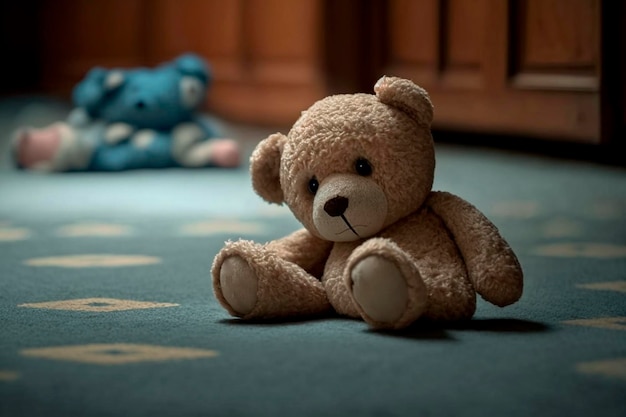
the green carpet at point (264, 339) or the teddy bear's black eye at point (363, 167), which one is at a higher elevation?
the teddy bear's black eye at point (363, 167)

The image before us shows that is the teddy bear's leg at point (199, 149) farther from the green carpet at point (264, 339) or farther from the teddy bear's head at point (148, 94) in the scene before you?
the green carpet at point (264, 339)

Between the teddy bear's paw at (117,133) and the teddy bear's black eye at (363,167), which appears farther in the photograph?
the teddy bear's paw at (117,133)

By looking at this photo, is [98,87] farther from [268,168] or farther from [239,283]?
[239,283]

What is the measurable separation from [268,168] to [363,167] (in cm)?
14

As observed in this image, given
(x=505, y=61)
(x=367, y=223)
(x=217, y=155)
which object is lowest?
(x=217, y=155)

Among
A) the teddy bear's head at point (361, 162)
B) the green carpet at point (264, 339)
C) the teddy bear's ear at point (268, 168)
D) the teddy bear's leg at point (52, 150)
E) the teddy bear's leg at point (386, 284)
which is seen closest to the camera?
the green carpet at point (264, 339)

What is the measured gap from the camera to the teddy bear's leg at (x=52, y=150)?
266 cm

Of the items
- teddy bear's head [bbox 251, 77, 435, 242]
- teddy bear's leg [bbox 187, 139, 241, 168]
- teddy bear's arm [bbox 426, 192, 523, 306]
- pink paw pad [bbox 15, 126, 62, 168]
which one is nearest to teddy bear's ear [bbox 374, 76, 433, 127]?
teddy bear's head [bbox 251, 77, 435, 242]

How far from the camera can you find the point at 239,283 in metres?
1.11

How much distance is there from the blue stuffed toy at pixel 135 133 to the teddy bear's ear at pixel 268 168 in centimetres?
146

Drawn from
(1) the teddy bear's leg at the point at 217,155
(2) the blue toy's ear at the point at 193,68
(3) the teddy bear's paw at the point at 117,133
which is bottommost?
(1) the teddy bear's leg at the point at 217,155

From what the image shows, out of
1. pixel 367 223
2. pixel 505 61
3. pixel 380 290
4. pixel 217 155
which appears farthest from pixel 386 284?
pixel 217 155

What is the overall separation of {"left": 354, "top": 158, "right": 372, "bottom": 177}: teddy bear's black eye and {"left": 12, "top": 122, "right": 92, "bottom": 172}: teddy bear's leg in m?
1.65

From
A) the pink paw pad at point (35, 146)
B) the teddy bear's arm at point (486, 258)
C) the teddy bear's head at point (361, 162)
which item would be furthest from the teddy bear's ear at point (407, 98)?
the pink paw pad at point (35, 146)
